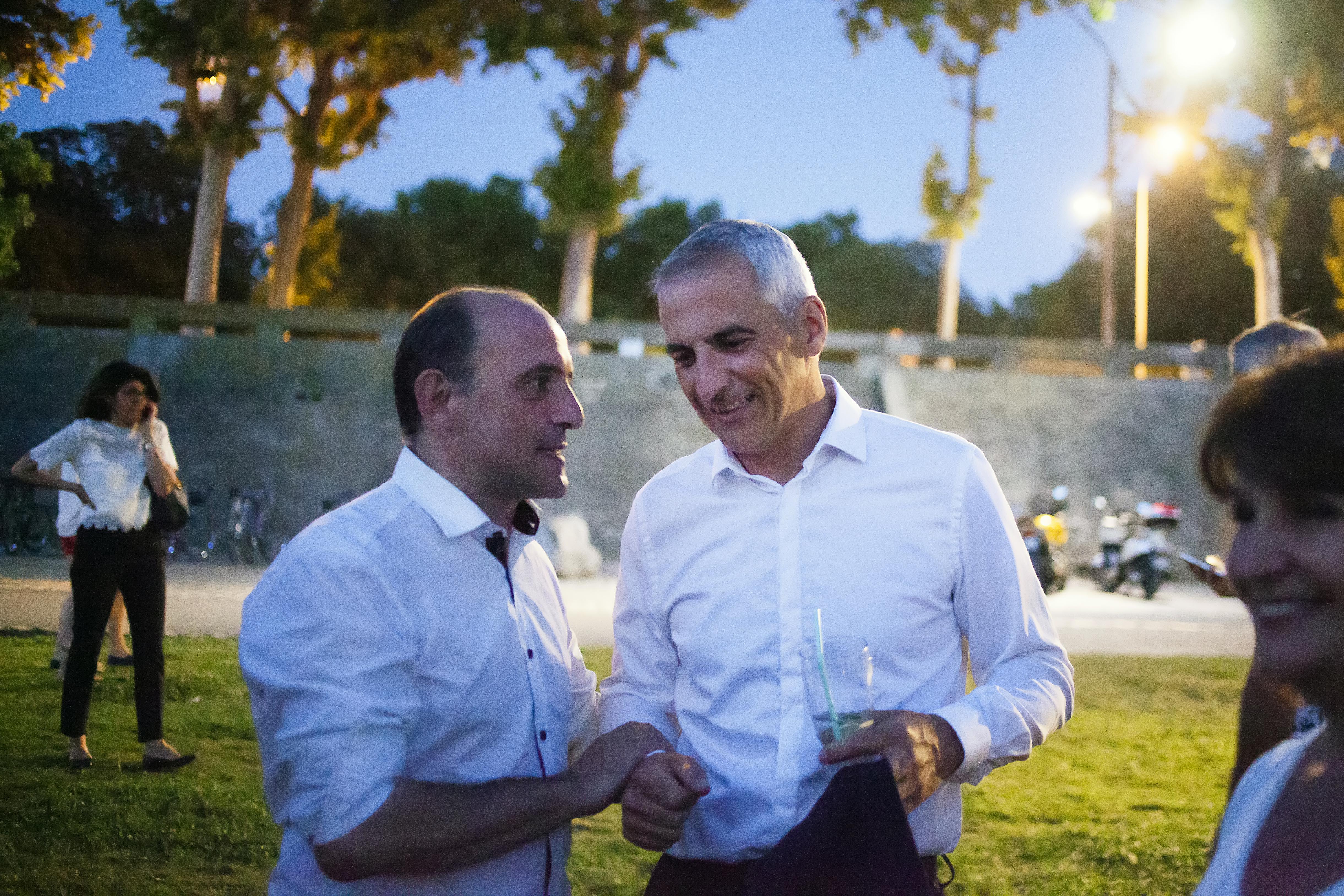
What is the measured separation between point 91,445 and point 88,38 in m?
2.22

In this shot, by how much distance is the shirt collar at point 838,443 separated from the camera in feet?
7.73

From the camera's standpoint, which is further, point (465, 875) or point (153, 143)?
point (153, 143)

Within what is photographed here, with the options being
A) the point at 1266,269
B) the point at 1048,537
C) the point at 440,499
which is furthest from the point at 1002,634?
the point at 1266,269

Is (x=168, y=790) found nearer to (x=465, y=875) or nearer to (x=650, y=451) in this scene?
(x=465, y=875)

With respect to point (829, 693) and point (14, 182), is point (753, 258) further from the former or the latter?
point (14, 182)

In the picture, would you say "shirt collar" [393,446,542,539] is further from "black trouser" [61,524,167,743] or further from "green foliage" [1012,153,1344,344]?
"green foliage" [1012,153,1344,344]

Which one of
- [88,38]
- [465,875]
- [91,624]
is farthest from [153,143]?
[465,875]

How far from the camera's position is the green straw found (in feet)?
5.98

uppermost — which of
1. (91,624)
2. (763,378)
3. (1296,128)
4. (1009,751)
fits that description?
(1296,128)

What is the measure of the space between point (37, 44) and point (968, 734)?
4333mm

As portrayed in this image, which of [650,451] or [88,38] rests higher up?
[88,38]

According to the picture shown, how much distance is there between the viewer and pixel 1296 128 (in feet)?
66.6

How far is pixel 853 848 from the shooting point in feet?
5.54

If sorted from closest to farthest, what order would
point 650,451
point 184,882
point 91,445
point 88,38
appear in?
point 184,882
point 88,38
point 91,445
point 650,451
